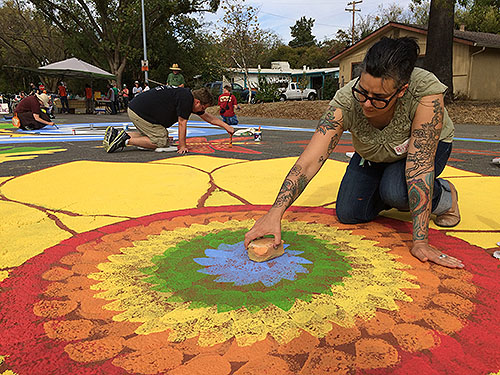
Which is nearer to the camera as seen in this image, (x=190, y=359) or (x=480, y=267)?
(x=190, y=359)

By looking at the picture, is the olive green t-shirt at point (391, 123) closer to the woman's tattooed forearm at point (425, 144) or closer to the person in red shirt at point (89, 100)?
the woman's tattooed forearm at point (425, 144)

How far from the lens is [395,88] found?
59.5 inches

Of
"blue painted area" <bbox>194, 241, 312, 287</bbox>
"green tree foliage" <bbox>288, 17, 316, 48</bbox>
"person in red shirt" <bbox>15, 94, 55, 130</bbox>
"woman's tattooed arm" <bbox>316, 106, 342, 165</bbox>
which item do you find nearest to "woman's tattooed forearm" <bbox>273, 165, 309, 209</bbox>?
"woman's tattooed arm" <bbox>316, 106, 342, 165</bbox>

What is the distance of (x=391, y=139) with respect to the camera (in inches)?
70.4

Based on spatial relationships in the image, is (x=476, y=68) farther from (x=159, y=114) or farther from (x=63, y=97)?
(x=63, y=97)

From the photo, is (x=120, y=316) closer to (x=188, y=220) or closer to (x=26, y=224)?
(x=188, y=220)

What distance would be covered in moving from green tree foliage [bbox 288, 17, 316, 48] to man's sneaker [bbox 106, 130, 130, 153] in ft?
209

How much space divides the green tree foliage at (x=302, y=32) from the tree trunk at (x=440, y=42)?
55.9m

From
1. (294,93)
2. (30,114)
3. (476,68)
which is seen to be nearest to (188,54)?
(294,93)

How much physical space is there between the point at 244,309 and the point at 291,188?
59cm

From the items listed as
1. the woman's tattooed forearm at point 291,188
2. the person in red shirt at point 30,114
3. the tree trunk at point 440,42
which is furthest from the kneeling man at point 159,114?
the tree trunk at point 440,42

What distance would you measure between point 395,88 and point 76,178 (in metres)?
2.68

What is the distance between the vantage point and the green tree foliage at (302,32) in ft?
211

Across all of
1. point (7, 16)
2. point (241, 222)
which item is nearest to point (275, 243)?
point (241, 222)
